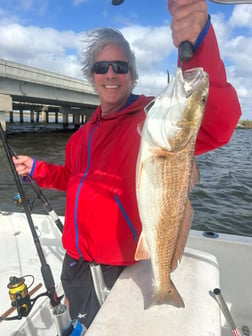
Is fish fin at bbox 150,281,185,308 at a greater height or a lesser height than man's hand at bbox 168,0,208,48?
lesser

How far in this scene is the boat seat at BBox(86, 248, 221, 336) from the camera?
1.71m

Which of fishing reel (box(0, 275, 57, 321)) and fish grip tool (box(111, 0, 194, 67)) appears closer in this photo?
fish grip tool (box(111, 0, 194, 67))

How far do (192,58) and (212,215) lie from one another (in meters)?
7.79

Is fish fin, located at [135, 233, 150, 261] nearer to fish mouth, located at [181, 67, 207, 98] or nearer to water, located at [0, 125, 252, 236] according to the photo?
fish mouth, located at [181, 67, 207, 98]

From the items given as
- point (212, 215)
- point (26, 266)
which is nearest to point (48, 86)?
point (212, 215)

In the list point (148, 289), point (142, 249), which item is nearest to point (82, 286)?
point (148, 289)

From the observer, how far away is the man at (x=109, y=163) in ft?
5.94

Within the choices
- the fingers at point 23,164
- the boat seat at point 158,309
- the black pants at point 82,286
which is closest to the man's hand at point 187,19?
the boat seat at point 158,309

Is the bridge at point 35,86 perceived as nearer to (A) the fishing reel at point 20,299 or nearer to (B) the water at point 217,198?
(B) the water at point 217,198

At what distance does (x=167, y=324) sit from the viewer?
174 centimetres

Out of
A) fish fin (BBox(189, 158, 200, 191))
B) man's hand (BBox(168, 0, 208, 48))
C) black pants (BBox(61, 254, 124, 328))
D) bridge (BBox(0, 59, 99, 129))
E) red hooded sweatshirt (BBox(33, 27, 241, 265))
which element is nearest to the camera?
man's hand (BBox(168, 0, 208, 48))

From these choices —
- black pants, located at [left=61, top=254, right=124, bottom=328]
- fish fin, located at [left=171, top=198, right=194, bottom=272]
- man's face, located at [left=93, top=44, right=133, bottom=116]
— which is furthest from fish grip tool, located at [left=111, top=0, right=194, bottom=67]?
black pants, located at [left=61, top=254, right=124, bottom=328]

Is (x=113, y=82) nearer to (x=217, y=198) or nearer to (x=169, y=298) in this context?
(x=169, y=298)

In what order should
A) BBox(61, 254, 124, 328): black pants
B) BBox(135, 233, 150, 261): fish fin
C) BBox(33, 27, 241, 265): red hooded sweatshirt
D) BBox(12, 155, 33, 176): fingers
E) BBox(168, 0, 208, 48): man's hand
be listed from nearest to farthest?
BBox(168, 0, 208, 48): man's hand → BBox(135, 233, 150, 261): fish fin → BBox(33, 27, 241, 265): red hooded sweatshirt → BBox(61, 254, 124, 328): black pants → BBox(12, 155, 33, 176): fingers
